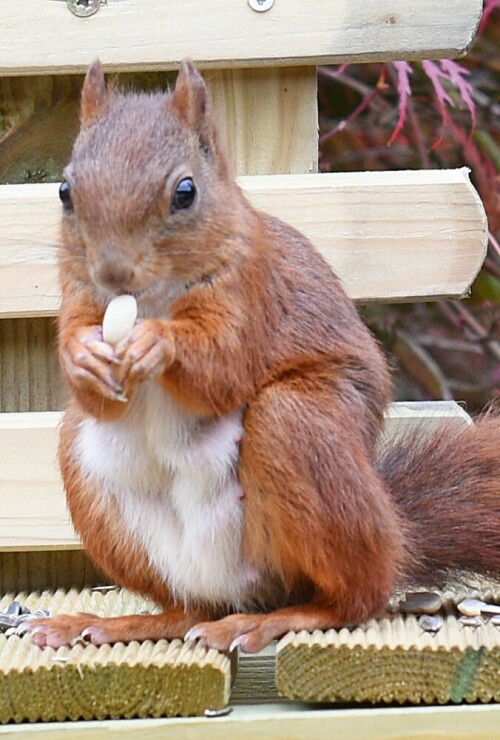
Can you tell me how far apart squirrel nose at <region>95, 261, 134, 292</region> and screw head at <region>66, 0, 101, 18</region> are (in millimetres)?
741

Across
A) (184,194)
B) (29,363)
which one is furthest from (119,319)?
(29,363)

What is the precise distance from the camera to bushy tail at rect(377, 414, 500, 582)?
184 centimetres

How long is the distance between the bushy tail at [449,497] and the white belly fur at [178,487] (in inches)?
9.8

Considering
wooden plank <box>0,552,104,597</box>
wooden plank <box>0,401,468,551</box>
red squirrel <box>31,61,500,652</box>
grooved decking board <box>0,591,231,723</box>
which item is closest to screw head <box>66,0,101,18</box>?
red squirrel <box>31,61,500,652</box>

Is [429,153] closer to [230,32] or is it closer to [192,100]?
[230,32]

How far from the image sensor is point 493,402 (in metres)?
2.07

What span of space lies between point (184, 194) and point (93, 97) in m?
0.21

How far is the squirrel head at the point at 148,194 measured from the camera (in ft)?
5.09

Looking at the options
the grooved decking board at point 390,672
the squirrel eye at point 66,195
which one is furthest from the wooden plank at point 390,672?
the squirrel eye at point 66,195

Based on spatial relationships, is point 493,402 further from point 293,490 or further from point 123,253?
point 123,253

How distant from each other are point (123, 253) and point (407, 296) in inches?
29.9

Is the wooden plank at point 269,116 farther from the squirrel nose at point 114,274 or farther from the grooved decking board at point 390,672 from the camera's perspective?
the grooved decking board at point 390,672

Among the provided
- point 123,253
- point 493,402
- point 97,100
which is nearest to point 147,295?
point 123,253

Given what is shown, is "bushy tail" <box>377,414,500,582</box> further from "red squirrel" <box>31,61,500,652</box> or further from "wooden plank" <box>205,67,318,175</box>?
"wooden plank" <box>205,67,318,175</box>
